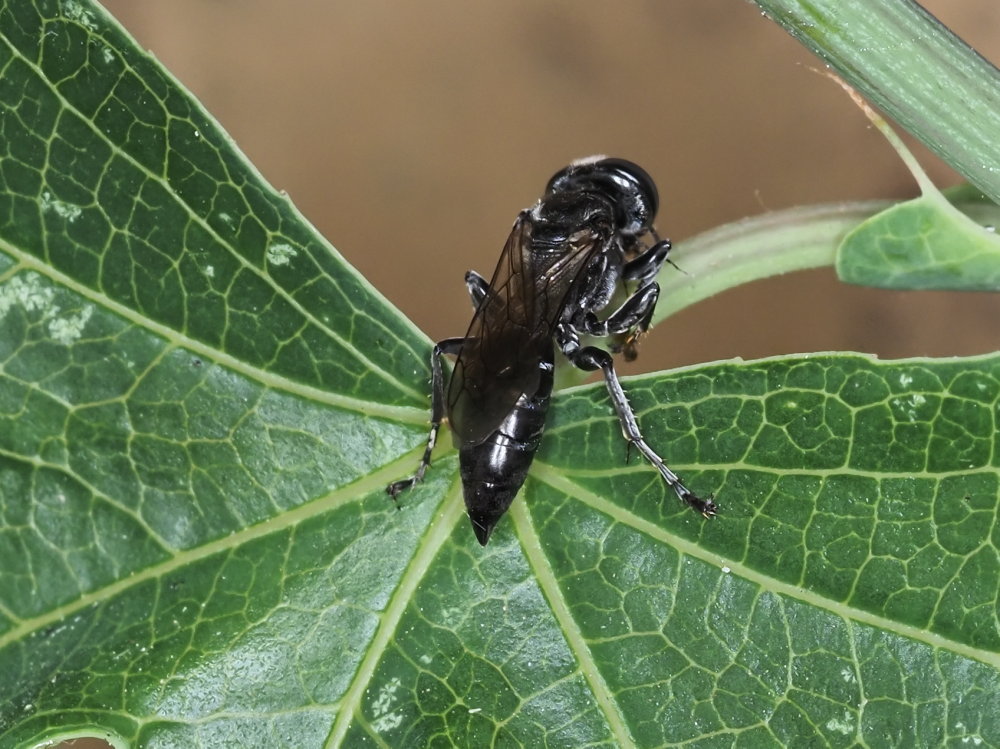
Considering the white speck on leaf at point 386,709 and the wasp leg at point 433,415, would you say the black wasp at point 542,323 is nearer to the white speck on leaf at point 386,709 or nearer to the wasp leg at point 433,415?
the wasp leg at point 433,415

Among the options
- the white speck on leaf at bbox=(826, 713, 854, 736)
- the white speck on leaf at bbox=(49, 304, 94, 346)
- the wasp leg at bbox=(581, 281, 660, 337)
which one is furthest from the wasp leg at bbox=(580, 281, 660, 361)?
the white speck on leaf at bbox=(49, 304, 94, 346)

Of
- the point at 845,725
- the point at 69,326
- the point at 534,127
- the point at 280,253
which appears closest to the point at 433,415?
the point at 280,253

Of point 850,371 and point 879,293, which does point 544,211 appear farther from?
point 879,293

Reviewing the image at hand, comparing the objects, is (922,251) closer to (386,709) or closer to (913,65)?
(913,65)

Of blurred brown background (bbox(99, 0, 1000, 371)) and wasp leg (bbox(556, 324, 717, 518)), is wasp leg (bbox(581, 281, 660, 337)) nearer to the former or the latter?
wasp leg (bbox(556, 324, 717, 518))

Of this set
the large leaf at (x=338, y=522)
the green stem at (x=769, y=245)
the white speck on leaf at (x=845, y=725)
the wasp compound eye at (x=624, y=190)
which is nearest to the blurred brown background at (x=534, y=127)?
the wasp compound eye at (x=624, y=190)

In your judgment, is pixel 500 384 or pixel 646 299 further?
pixel 646 299

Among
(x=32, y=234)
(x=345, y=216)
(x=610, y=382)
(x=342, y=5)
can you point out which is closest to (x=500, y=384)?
(x=610, y=382)
